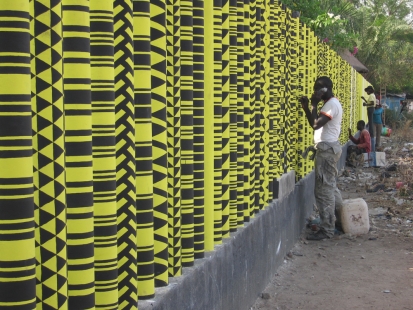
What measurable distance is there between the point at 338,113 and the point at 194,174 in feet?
15.2

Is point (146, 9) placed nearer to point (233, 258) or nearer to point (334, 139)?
point (233, 258)

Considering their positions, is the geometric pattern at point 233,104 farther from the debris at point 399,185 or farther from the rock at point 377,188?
the rock at point 377,188

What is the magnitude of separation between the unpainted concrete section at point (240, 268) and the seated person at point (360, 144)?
830 centimetres

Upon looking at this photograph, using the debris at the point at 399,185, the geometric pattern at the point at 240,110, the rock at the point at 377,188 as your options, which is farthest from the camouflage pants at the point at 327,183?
the rock at the point at 377,188

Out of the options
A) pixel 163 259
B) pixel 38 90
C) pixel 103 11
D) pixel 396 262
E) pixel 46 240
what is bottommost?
pixel 396 262

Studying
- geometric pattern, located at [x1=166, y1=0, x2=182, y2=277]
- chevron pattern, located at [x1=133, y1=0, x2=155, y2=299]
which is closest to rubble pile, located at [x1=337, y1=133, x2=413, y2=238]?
geometric pattern, located at [x1=166, y1=0, x2=182, y2=277]

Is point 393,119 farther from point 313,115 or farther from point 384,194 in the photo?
point 313,115

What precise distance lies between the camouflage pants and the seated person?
7680 millimetres

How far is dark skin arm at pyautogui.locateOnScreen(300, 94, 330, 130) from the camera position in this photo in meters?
7.92

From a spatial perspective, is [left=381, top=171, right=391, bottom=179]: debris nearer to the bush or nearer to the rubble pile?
the rubble pile

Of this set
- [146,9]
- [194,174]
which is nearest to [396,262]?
[194,174]

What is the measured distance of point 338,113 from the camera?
8.12 metres

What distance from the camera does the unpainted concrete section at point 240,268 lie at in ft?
11.0

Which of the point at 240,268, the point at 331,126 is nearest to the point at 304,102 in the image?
the point at 331,126
